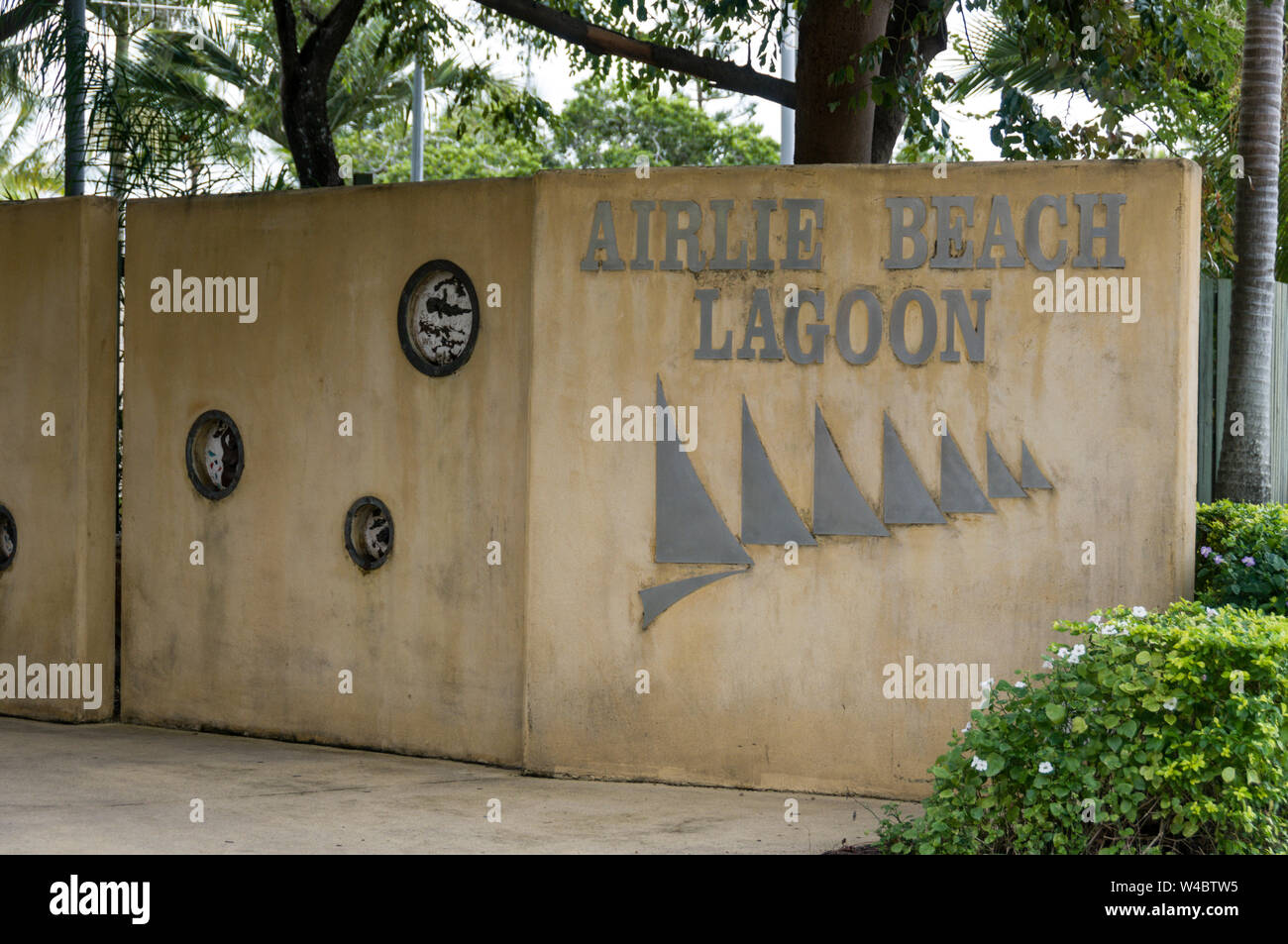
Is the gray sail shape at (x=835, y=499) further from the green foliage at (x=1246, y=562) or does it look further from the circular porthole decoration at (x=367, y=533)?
the circular porthole decoration at (x=367, y=533)

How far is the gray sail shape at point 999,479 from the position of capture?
589 cm

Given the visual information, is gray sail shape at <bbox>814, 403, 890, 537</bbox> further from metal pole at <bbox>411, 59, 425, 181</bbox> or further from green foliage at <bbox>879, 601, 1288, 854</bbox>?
metal pole at <bbox>411, 59, 425, 181</bbox>

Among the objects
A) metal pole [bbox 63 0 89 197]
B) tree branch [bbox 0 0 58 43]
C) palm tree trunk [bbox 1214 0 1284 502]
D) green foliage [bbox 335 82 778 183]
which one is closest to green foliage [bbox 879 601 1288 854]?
palm tree trunk [bbox 1214 0 1284 502]

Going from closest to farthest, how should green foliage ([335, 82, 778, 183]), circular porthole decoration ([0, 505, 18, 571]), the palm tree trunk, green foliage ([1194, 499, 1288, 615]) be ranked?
green foliage ([1194, 499, 1288, 615])
the palm tree trunk
circular porthole decoration ([0, 505, 18, 571])
green foliage ([335, 82, 778, 183])

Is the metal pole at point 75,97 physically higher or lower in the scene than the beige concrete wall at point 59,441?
higher

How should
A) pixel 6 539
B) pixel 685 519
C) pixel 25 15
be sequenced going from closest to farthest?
pixel 685 519
pixel 6 539
pixel 25 15

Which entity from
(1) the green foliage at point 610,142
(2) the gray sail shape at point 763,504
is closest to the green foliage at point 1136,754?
(2) the gray sail shape at point 763,504

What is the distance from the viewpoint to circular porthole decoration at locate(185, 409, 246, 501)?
7.41m

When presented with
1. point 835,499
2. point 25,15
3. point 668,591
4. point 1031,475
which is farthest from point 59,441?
point 1031,475

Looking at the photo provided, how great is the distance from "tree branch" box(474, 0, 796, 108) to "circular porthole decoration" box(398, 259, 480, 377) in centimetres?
277

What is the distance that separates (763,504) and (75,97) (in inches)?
233

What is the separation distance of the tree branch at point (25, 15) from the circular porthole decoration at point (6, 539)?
14.1 ft

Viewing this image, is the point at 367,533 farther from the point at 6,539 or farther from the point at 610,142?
the point at 610,142

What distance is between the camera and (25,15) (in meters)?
10.7
